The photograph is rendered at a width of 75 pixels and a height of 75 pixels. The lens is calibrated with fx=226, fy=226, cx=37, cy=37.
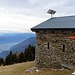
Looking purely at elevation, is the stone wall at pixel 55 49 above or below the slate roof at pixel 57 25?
below

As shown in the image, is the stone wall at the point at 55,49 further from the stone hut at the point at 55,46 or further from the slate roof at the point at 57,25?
the slate roof at the point at 57,25

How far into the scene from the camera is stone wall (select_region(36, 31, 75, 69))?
22.5 metres

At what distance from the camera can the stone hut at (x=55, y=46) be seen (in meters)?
22.4

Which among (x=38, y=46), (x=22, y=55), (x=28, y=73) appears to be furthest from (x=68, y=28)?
(x=22, y=55)

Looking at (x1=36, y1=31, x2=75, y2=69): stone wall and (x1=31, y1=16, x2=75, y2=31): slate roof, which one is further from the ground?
(x1=31, y1=16, x2=75, y2=31): slate roof

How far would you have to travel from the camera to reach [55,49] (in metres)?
23.3

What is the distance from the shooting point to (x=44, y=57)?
2409 centimetres

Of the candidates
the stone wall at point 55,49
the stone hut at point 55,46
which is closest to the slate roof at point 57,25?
the stone hut at point 55,46

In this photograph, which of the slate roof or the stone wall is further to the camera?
the slate roof

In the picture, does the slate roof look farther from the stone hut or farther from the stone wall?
the stone wall

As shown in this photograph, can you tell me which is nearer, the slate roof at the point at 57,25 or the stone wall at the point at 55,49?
the stone wall at the point at 55,49

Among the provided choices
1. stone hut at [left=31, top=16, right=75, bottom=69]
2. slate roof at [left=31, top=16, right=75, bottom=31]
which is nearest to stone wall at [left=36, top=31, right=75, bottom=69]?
stone hut at [left=31, top=16, right=75, bottom=69]

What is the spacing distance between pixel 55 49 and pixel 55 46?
310mm

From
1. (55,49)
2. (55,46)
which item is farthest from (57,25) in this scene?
(55,49)
